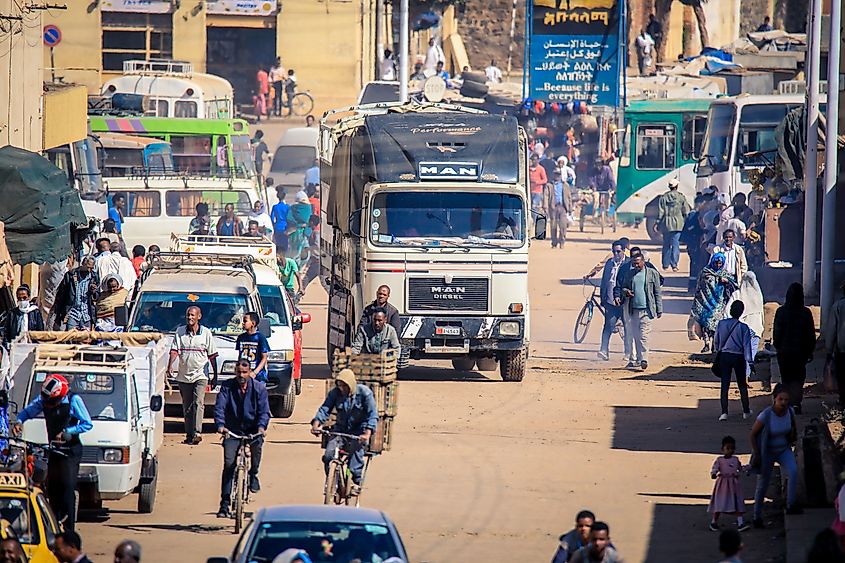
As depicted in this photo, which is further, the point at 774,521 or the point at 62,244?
the point at 62,244

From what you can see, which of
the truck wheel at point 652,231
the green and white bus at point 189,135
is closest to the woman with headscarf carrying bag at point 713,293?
the green and white bus at point 189,135

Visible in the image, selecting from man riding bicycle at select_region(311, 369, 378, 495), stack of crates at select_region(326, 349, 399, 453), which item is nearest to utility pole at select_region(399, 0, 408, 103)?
stack of crates at select_region(326, 349, 399, 453)

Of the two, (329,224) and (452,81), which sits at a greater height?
(452,81)

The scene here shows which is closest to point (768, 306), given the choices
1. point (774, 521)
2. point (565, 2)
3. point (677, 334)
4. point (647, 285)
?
point (677, 334)

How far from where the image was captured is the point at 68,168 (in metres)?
30.9

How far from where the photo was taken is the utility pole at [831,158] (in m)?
25.6

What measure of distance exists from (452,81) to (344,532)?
168ft

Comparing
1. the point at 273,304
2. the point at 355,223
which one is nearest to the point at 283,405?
the point at 273,304

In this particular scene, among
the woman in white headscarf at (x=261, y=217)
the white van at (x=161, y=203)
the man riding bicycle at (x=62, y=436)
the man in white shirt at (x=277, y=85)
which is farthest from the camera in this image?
the man in white shirt at (x=277, y=85)

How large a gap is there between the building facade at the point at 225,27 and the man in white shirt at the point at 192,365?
39.6m

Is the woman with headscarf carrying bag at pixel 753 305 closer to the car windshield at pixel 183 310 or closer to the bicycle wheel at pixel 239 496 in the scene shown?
the car windshield at pixel 183 310

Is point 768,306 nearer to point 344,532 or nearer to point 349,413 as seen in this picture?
point 349,413

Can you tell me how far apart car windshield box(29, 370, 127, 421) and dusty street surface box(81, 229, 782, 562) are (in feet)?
3.16

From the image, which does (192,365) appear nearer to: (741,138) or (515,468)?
(515,468)
